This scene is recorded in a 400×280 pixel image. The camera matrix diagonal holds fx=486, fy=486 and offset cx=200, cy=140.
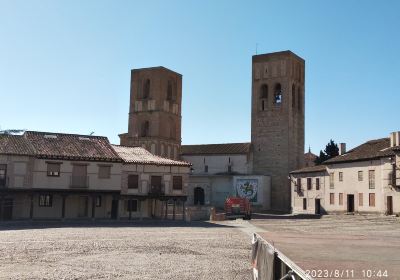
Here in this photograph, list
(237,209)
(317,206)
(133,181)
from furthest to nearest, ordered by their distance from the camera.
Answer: (317,206)
(237,209)
(133,181)

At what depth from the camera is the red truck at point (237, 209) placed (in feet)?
Result: 152

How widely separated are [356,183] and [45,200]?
27.9m

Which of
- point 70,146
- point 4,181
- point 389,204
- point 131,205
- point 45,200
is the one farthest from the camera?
point 131,205

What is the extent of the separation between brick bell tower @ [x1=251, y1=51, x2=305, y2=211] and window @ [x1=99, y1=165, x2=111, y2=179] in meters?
28.2

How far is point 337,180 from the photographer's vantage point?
161 feet

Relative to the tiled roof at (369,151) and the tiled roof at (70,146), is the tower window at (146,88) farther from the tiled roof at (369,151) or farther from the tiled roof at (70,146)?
the tiled roof at (369,151)

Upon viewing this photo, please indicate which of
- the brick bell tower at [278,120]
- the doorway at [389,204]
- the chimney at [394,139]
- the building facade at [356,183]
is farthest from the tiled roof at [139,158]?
the brick bell tower at [278,120]

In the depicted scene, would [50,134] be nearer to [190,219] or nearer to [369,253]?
[190,219]

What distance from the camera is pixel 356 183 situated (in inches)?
1799

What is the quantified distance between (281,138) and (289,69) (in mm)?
9435

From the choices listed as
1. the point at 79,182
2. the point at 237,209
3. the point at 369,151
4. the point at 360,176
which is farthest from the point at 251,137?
the point at 79,182

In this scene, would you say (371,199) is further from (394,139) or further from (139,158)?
(139,158)

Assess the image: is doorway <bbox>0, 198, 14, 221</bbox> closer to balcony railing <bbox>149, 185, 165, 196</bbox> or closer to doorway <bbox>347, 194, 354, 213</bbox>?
balcony railing <bbox>149, 185, 165, 196</bbox>

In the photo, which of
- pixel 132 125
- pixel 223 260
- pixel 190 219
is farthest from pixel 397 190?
pixel 132 125
